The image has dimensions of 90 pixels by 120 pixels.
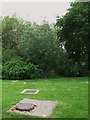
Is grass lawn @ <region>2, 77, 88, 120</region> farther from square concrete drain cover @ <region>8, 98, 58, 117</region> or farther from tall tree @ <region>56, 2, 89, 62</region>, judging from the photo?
tall tree @ <region>56, 2, 89, 62</region>

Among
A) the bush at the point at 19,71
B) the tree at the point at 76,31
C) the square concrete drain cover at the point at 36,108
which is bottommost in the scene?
the square concrete drain cover at the point at 36,108

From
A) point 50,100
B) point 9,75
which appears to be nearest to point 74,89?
point 50,100

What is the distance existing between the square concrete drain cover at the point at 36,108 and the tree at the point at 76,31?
9.51m

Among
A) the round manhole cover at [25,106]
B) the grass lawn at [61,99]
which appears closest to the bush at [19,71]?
the grass lawn at [61,99]

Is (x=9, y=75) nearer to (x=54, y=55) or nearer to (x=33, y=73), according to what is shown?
(x=33, y=73)

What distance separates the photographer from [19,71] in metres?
15.2

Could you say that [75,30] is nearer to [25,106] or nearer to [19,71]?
[19,71]

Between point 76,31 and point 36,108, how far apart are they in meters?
10.6

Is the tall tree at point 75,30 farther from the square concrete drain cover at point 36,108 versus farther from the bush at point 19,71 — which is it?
the square concrete drain cover at point 36,108

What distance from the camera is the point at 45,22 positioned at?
17328mm

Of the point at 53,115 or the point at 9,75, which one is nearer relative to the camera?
the point at 53,115

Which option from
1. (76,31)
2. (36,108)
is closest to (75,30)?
(76,31)

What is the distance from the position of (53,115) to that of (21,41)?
34.2 feet

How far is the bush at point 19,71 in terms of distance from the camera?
15156mm
